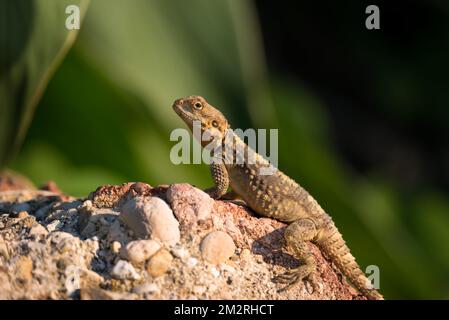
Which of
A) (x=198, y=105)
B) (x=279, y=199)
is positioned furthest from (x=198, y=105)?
(x=279, y=199)

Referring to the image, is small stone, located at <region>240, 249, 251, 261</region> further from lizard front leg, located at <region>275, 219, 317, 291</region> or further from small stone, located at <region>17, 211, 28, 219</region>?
small stone, located at <region>17, 211, 28, 219</region>

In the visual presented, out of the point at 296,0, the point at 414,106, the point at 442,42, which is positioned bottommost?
the point at 414,106

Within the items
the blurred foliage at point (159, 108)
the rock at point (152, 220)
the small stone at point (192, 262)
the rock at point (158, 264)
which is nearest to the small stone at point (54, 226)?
the rock at point (152, 220)

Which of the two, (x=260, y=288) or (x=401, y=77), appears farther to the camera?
(x=401, y=77)

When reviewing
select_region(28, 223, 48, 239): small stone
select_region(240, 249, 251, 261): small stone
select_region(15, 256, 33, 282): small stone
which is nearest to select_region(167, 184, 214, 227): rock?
select_region(240, 249, 251, 261): small stone

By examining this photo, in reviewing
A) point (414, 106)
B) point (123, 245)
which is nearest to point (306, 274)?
point (123, 245)

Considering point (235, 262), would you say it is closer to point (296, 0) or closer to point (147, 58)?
point (147, 58)
